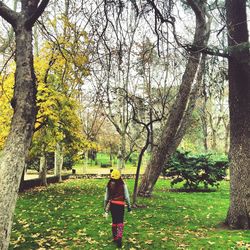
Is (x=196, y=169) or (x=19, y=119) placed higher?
(x=19, y=119)

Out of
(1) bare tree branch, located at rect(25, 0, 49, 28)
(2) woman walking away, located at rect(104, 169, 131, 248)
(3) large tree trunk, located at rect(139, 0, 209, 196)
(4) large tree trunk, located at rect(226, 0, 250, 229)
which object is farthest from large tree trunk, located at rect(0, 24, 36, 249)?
(3) large tree trunk, located at rect(139, 0, 209, 196)

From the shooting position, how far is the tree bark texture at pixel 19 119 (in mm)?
5020

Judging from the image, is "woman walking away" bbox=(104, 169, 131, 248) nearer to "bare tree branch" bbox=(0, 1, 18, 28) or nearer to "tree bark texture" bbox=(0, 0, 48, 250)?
"tree bark texture" bbox=(0, 0, 48, 250)

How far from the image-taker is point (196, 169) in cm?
1691

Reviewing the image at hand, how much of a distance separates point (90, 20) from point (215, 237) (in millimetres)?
5586

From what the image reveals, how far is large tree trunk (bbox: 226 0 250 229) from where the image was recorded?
8.12 meters

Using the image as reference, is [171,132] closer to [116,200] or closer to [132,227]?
[132,227]

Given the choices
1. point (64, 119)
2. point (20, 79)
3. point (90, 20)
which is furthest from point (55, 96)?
point (20, 79)

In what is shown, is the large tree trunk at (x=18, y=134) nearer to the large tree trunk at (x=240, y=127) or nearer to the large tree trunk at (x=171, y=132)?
the large tree trunk at (x=240, y=127)

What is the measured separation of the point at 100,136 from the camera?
46.8 metres

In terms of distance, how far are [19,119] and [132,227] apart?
4.61 m

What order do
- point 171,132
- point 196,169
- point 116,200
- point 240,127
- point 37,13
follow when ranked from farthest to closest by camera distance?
point 196,169 < point 171,132 < point 240,127 < point 116,200 < point 37,13

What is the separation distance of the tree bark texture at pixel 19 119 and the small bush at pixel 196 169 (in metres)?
12.1

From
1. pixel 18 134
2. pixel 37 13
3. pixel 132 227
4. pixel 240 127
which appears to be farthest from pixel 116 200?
pixel 37 13
